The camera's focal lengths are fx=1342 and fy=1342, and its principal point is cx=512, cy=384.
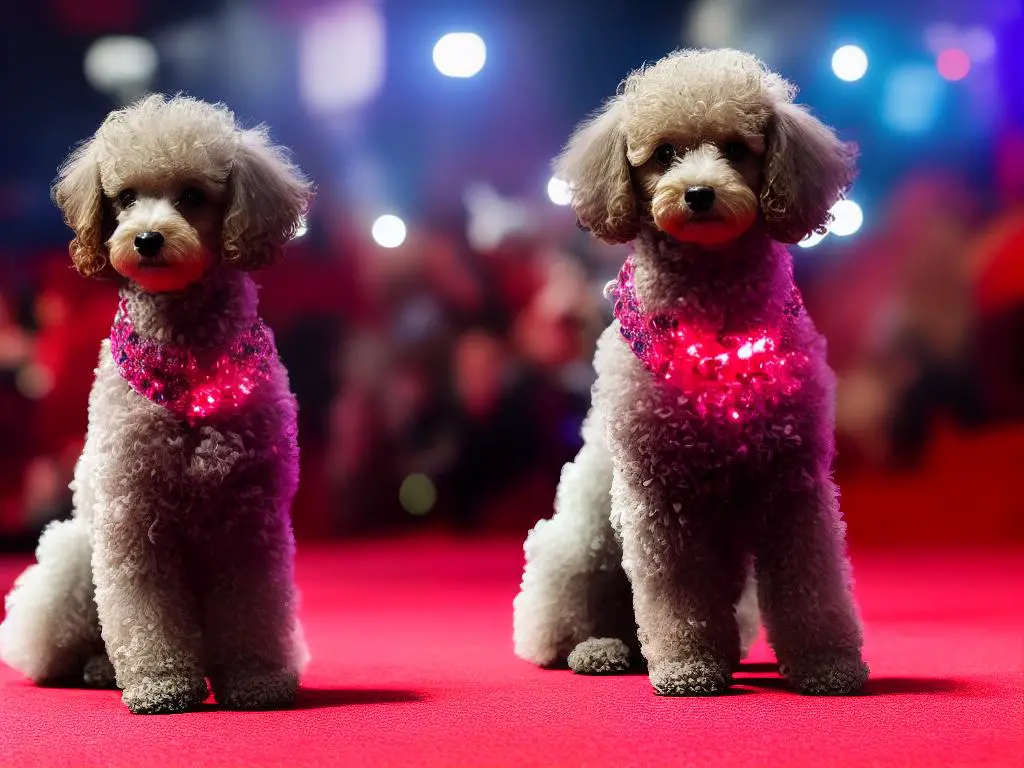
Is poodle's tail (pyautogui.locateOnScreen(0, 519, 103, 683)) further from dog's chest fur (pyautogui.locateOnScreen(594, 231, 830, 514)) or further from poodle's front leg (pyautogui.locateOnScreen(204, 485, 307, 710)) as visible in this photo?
dog's chest fur (pyautogui.locateOnScreen(594, 231, 830, 514))

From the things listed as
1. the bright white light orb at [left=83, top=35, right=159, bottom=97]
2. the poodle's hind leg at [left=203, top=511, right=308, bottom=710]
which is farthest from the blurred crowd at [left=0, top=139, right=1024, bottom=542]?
the poodle's hind leg at [left=203, top=511, right=308, bottom=710]

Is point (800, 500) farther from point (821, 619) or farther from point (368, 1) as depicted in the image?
point (368, 1)

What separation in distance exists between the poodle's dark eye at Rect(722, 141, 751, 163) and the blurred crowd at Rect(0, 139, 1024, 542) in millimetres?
4133

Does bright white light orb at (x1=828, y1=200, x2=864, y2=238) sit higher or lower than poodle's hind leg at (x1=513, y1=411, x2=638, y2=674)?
higher

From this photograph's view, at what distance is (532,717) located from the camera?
2703 mm

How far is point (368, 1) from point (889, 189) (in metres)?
2.97

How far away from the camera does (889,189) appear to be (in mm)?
7160

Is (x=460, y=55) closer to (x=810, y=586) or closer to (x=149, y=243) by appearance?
(x=149, y=243)

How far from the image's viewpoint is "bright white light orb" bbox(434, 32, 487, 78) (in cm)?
728

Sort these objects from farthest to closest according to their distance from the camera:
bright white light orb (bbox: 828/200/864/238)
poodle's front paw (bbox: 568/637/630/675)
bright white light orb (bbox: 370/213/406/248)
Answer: bright white light orb (bbox: 370/213/406/248)
bright white light orb (bbox: 828/200/864/238)
poodle's front paw (bbox: 568/637/630/675)

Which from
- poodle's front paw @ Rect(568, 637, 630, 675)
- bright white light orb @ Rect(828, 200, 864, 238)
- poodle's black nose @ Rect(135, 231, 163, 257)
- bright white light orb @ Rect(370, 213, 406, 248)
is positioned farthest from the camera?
bright white light orb @ Rect(370, 213, 406, 248)

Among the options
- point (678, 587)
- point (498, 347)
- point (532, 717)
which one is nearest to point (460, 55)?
point (498, 347)

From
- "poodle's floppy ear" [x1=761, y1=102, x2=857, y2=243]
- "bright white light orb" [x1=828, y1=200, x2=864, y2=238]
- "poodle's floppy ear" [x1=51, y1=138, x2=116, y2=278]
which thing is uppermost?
"bright white light orb" [x1=828, y1=200, x2=864, y2=238]

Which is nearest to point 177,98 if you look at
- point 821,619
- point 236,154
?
point 236,154
